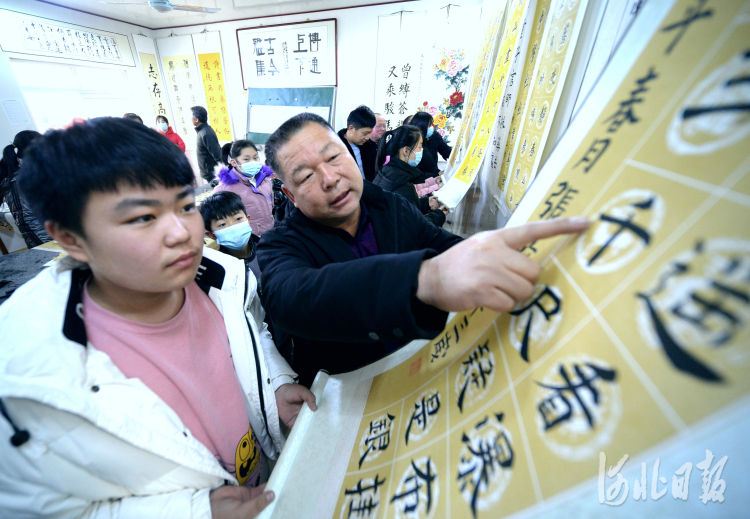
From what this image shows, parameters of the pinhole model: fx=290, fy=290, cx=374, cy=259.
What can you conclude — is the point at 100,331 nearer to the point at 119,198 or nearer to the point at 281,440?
A: the point at 119,198

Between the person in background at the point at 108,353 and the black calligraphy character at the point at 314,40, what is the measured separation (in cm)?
450

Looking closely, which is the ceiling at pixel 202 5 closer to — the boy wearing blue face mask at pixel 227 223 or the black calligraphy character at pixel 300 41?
the black calligraphy character at pixel 300 41

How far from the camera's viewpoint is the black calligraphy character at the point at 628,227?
231mm

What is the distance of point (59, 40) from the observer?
3.73 meters

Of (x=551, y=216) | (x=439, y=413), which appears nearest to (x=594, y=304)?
(x=551, y=216)

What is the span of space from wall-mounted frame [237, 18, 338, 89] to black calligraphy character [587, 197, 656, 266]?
474 cm

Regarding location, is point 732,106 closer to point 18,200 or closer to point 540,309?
point 540,309

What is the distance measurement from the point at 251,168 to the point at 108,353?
7.02 ft

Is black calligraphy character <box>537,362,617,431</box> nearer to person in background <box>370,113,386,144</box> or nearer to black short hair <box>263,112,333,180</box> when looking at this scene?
black short hair <box>263,112,333,180</box>

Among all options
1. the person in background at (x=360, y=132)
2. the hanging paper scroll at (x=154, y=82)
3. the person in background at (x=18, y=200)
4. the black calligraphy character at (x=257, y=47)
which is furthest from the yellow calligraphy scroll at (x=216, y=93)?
the person in background at (x=360, y=132)

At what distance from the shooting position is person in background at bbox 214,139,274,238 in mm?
2371

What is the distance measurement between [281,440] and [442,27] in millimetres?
4441

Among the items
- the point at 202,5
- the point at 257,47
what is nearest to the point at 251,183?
the point at 202,5

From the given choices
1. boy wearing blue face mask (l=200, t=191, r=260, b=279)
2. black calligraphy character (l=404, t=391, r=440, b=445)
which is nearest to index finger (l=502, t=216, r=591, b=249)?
black calligraphy character (l=404, t=391, r=440, b=445)
